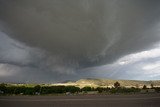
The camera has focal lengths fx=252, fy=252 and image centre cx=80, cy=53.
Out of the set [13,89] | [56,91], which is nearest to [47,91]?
[56,91]

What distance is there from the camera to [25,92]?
137625 mm

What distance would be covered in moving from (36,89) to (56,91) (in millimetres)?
11628

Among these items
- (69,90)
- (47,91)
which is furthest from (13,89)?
(69,90)

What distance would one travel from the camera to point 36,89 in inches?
5738

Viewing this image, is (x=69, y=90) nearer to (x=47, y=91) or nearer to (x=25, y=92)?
(x=47, y=91)

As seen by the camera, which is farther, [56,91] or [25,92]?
[56,91]

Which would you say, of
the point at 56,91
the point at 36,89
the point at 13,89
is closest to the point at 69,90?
the point at 56,91

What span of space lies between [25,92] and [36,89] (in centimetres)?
936

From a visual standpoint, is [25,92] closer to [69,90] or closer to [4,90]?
[4,90]

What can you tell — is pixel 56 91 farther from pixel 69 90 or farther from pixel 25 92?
pixel 25 92

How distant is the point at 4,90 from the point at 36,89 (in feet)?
59.9

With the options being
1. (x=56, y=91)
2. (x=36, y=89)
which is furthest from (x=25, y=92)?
(x=56, y=91)

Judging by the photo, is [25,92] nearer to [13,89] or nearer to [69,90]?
[13,89]

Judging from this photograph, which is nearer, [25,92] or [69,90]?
[25,92]
